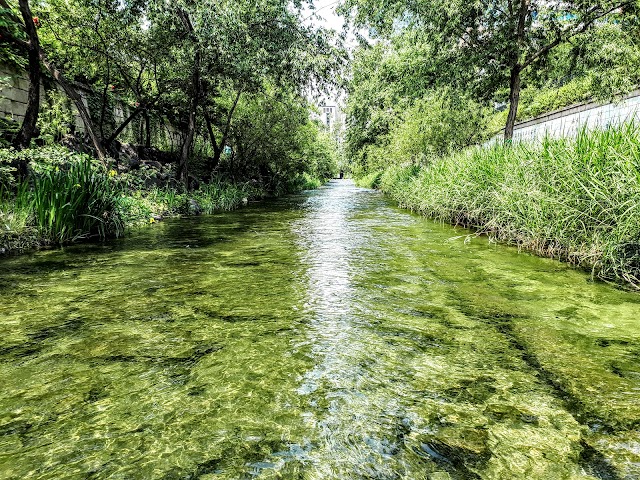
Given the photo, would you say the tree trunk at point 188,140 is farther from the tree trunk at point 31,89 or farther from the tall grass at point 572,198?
the tall grass at point 572,198

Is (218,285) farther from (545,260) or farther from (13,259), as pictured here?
(545,260)

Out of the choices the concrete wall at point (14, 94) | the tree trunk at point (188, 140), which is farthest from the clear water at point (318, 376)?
the tree trunk at point (188, 140)

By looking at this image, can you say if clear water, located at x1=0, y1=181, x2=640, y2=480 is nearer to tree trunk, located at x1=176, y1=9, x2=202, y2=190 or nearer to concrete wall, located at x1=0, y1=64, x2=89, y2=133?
concrete wall, located at x1=0, y1=64, x2=89, y2=133

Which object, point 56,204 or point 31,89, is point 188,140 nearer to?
point 31,89

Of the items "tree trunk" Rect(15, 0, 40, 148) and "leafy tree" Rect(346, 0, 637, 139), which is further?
"leafy tree" Rect(346, 0, 637, 139)

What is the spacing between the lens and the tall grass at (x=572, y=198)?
345 centimetres

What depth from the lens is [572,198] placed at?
405 centimetres

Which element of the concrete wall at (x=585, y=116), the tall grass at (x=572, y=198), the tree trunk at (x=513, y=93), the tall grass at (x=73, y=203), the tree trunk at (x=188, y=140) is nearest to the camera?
the tall grass at (x=572, y=198)

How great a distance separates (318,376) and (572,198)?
11.9 ft

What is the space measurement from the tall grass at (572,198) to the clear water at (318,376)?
411 mm

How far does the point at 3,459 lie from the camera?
1326 mm

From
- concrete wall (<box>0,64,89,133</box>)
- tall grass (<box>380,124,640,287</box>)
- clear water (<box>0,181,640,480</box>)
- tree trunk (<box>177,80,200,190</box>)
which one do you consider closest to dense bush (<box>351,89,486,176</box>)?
tall grass (<box>380,124,640,287</box>)

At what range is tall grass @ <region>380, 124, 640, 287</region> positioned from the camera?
345cm

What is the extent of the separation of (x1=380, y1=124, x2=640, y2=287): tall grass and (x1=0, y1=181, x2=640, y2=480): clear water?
411mm
